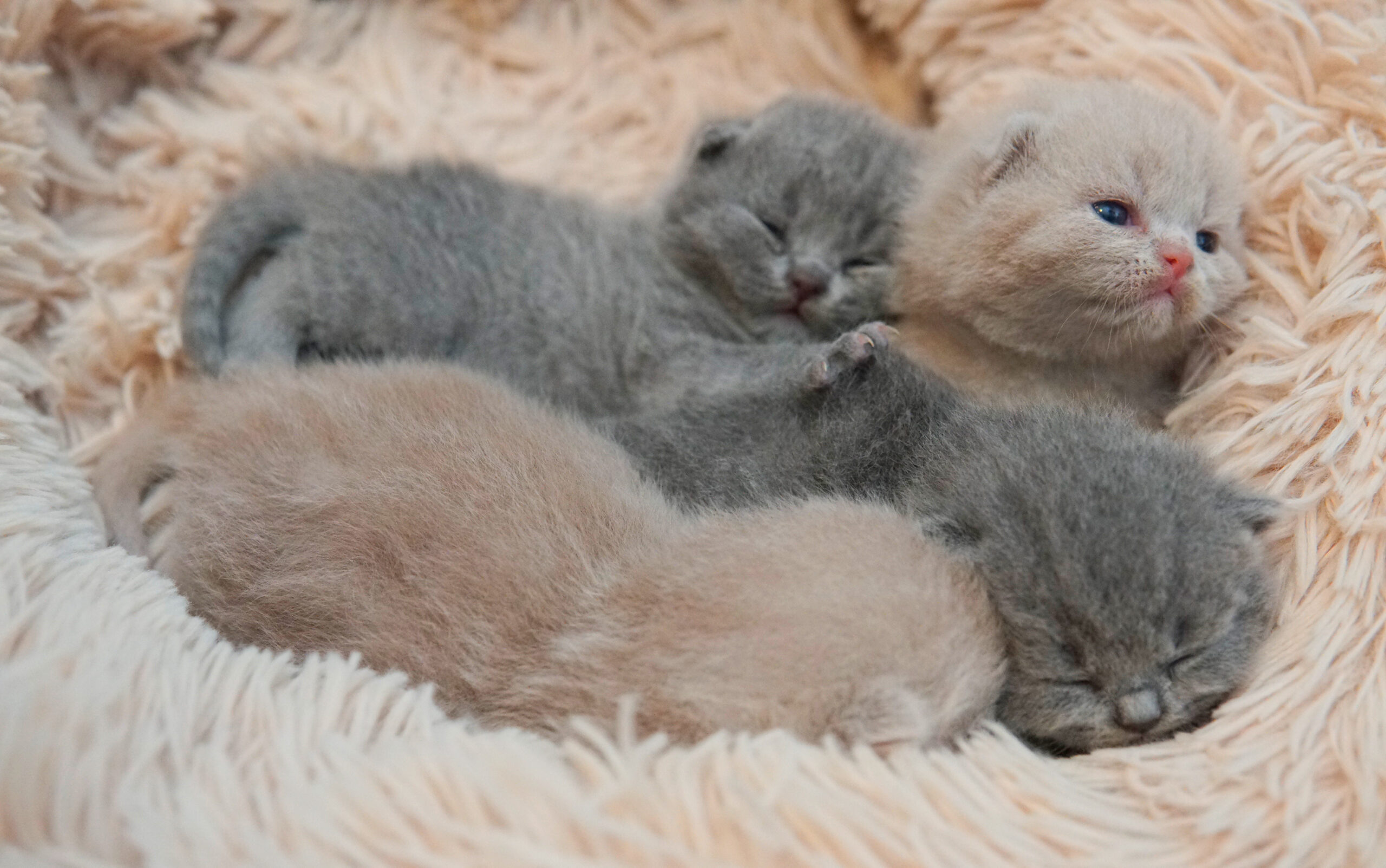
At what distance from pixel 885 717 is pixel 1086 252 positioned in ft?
2.02

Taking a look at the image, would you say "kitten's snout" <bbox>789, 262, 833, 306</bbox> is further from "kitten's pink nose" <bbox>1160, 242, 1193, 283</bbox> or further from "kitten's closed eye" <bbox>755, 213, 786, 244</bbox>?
"kitten's pink nose" <bbox>1160, 242, 1193, 283</bbox>

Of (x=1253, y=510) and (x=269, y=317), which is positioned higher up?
(x=1253, y=510)

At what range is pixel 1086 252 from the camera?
1195mm

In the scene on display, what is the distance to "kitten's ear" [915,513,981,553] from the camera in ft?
3.25

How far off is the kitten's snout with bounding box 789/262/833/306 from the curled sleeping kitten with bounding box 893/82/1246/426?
14 cm

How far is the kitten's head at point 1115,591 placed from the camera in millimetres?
927

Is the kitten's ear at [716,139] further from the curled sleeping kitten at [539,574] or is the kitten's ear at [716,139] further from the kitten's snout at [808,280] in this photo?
the curled sleeping kitten at [539,574]

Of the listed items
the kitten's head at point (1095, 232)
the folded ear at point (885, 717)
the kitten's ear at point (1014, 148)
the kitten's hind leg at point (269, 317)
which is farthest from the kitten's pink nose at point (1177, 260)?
the kitten's hind leg at point (269, 317)

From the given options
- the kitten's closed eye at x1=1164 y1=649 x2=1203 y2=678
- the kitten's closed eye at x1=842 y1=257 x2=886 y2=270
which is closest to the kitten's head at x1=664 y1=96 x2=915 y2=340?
the kitten's closed eye at x1=842 y1=257 x2=886 y2=270

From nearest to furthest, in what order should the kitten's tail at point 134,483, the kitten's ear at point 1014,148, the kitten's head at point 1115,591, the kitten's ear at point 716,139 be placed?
1. the kitten's head at point 1115,591
2. the kitten's tail at point 134,483
3. the kitten's ear at point 1014,148
4. the kitten's ear at point 716,139

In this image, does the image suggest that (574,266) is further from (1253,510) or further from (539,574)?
(1253,510)

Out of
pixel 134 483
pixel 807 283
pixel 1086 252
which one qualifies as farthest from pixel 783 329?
pixel 134 483

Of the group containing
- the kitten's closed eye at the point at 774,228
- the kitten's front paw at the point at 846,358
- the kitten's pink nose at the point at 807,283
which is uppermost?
the kitten's front paw at the point at 846,358

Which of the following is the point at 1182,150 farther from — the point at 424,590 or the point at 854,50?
the point at 424,590
